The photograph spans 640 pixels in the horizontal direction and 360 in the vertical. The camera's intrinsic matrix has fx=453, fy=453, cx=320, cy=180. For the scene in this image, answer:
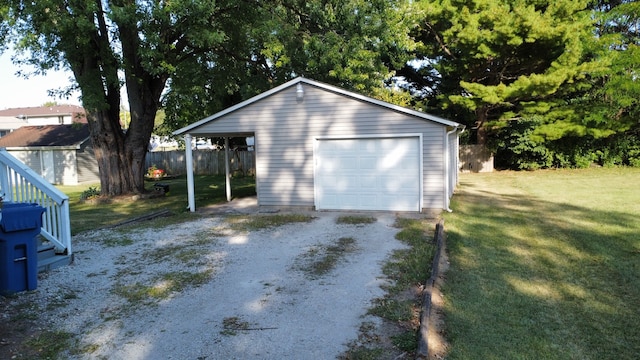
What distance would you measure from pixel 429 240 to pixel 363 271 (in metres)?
2.41

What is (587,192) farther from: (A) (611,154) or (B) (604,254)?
(A) (611,154)

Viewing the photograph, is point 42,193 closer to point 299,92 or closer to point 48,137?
point 299,92

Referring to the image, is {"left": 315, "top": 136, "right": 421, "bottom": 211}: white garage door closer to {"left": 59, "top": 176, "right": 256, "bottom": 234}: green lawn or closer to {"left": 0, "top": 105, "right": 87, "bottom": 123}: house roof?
{"left": 59, "top": 176, "right": 256, "bottom": 234}: green lawn

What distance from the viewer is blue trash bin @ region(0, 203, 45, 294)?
17.3 feet

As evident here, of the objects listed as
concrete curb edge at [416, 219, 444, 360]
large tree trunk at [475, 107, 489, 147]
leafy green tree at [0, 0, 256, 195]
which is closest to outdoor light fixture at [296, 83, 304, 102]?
leafy green tree at [0, 0, 256, 195]

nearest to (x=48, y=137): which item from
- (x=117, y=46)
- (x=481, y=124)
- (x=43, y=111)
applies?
(x=117, y=46)

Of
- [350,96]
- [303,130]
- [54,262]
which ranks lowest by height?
[54,262]

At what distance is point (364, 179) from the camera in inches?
470

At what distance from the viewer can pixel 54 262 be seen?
6695 mm

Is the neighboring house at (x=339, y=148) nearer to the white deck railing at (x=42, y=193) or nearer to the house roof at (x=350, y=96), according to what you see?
the house roof at (x=350, y=96)

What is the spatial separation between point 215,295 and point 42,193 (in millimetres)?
3323

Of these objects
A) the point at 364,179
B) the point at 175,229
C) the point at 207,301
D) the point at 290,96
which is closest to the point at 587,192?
the point at 364,179

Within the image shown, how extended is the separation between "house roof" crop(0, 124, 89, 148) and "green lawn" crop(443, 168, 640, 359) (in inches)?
876

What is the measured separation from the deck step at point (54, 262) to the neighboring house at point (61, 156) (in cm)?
2018
